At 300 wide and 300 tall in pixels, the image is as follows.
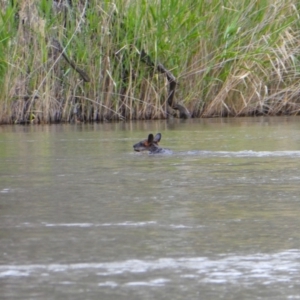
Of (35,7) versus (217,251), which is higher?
(35,7)

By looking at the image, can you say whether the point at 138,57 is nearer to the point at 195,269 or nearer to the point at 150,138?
the point at 150,138

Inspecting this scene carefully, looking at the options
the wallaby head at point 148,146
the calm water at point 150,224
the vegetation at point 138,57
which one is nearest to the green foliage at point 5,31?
the vegetation at point 138,57

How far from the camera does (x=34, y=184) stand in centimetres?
511

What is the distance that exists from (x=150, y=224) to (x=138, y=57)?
8.40 metres

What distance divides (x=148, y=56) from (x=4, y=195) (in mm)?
7325

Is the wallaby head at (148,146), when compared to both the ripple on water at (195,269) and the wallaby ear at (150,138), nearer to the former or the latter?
the wallaby ear at (150,138)

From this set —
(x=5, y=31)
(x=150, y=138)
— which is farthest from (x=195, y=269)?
(x=5, y=31)

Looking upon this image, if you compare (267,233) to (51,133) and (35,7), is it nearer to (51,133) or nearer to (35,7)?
(51,133)

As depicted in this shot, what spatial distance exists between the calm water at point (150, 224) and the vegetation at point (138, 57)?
406 centimetres

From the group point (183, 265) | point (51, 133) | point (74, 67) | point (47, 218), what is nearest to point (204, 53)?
point (74, 67)

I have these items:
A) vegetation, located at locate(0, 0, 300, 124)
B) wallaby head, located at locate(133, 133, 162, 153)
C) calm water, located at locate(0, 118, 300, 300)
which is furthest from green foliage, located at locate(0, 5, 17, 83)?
wallaby head, located at locate(133, 133, 162, 153)

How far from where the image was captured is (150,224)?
146 inches

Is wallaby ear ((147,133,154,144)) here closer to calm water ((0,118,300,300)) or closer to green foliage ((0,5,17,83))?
calm water ((0,118,300,300))

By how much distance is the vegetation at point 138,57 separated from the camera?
11234 mm
